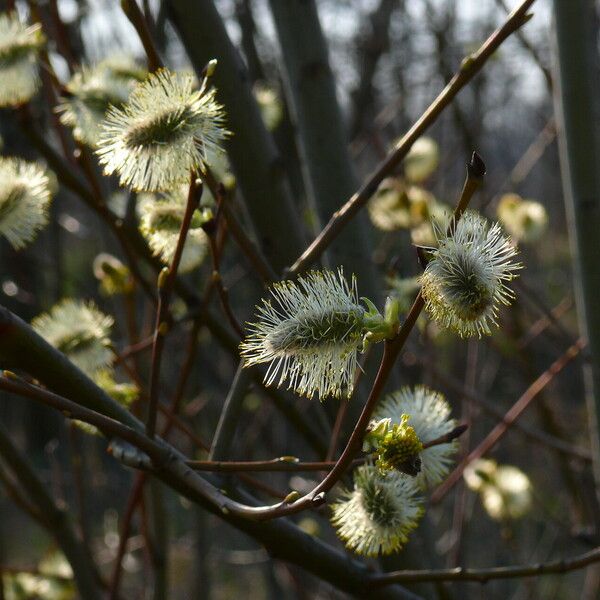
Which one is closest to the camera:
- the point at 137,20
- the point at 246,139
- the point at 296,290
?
the point at 296,290

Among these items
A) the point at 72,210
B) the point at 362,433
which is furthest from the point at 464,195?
the point at 72,210

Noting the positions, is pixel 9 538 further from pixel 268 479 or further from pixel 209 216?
pixel 209 216

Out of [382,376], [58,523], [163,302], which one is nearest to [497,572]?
[382,376]

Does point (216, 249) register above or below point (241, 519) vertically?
above

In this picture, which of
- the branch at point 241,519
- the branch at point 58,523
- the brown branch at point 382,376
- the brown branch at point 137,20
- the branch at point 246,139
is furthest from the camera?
the branch at point 58,523

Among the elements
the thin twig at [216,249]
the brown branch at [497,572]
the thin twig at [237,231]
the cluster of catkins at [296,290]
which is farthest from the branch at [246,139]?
the brown branch at [497,572]

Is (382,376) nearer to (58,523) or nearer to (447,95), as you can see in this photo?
(447,95)

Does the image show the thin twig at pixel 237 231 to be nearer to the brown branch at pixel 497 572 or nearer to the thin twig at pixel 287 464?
the thin twig at pixel 287 464

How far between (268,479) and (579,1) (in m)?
2.54

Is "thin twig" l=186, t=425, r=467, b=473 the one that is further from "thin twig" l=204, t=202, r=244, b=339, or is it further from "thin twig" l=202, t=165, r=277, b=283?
"thin twig" l=202, t=165, r=277, b=283

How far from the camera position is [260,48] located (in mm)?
4469

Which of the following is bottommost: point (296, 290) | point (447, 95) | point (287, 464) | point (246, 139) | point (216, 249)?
point (287, 464)

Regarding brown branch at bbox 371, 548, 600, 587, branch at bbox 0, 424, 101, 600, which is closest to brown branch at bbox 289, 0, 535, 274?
brown branch at bbox 371, 548, 600, 587

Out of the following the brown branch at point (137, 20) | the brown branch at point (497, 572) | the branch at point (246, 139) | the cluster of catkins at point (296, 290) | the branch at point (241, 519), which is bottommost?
the brown branch at point (497, 572)
